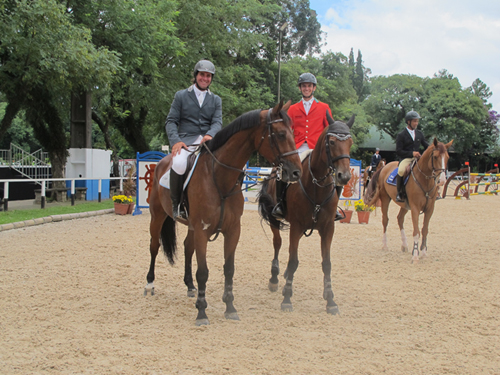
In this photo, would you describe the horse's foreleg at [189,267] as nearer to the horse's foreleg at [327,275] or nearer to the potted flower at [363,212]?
the horse's foreleg at [327,275]

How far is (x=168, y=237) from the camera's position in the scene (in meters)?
5.91

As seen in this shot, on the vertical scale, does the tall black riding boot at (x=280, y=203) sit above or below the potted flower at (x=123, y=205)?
above

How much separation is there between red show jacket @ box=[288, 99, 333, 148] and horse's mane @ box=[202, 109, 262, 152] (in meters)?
1.74

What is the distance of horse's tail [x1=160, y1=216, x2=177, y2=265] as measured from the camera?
19.3 feet

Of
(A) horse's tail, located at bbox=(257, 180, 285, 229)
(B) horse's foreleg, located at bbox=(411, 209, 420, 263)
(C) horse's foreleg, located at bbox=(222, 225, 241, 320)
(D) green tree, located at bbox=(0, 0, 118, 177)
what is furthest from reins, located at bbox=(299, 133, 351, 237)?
(D) green tree, located at bbox=(0, 0, 118, 177)

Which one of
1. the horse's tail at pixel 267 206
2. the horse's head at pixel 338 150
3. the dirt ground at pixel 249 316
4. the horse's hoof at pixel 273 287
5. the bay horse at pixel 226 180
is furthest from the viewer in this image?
the horse's tail at pixel 267 206

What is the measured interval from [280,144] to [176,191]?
1437mm

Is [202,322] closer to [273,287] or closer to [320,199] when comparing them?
[273,287]

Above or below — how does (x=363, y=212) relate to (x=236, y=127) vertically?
below

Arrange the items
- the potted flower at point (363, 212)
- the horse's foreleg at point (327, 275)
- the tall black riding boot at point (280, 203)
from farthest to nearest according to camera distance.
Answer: the potted flower at point (363, 212) → the tall black riding boot at point (280, 203) → the horse's foreleg at point (327, 275)

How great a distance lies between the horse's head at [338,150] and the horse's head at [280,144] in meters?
0.83

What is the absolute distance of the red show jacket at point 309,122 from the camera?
19.2ft

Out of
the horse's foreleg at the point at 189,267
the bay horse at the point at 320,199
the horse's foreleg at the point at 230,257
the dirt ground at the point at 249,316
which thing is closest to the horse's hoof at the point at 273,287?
the dirt ground at the point at 249,316

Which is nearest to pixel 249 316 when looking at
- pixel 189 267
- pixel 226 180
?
pixel 189 267
